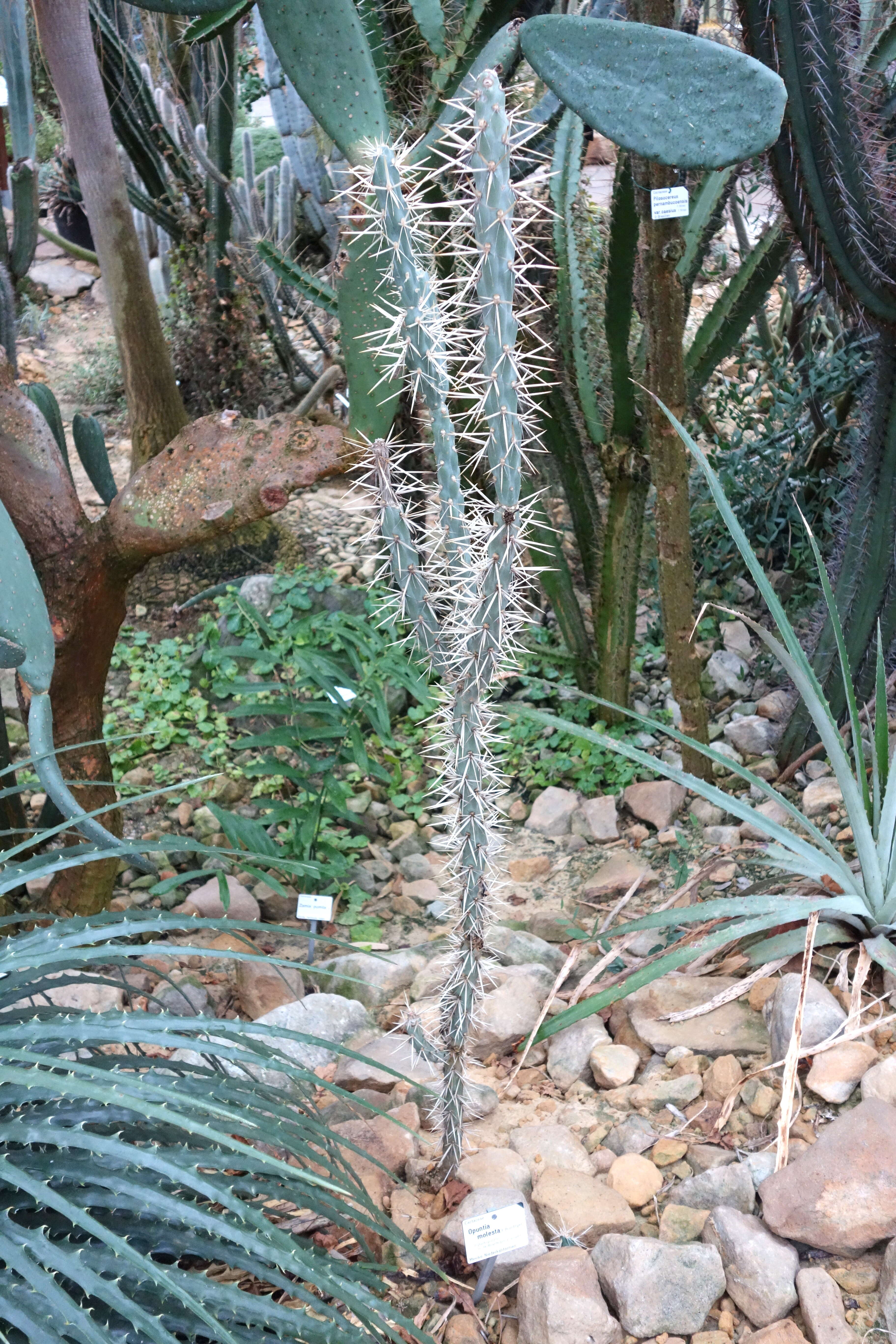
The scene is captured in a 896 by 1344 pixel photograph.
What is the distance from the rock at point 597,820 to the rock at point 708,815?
0.17 metres

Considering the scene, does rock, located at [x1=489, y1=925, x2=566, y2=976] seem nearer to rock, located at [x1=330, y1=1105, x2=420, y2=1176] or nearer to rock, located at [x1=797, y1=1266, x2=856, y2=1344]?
rock, located at [x1=330, y1=1105, x2=420, y2=1176]

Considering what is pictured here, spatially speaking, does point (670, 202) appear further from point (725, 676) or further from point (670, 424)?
point (725, 676)

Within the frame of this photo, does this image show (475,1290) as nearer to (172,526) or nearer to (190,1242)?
(190,1242)

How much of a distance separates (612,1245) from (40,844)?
1.21 meters

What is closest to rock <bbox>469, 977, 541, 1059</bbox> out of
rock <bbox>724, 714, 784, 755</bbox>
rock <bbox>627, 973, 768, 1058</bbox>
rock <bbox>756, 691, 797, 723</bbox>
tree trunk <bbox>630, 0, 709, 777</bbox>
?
rock <bbox>627, 973, 768, 1058</bbox>

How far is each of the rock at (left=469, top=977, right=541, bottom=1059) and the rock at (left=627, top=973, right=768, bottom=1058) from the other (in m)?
0.16

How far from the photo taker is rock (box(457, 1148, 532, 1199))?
1.38 m

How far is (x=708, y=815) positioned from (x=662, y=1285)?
3.75 feet

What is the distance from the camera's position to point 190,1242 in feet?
3.10

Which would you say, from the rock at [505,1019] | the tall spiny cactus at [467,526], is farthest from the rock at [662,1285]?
the rock at [505,1019]

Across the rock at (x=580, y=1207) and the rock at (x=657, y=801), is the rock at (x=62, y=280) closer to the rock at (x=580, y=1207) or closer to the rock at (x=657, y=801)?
the rock at (x=657, y=801)

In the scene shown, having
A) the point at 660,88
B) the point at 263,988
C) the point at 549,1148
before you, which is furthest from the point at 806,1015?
the point at 660,88

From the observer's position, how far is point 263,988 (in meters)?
1.85

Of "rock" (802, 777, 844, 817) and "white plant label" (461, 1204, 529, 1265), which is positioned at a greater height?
"white plant label" (461, 1204, 529, 1265)
